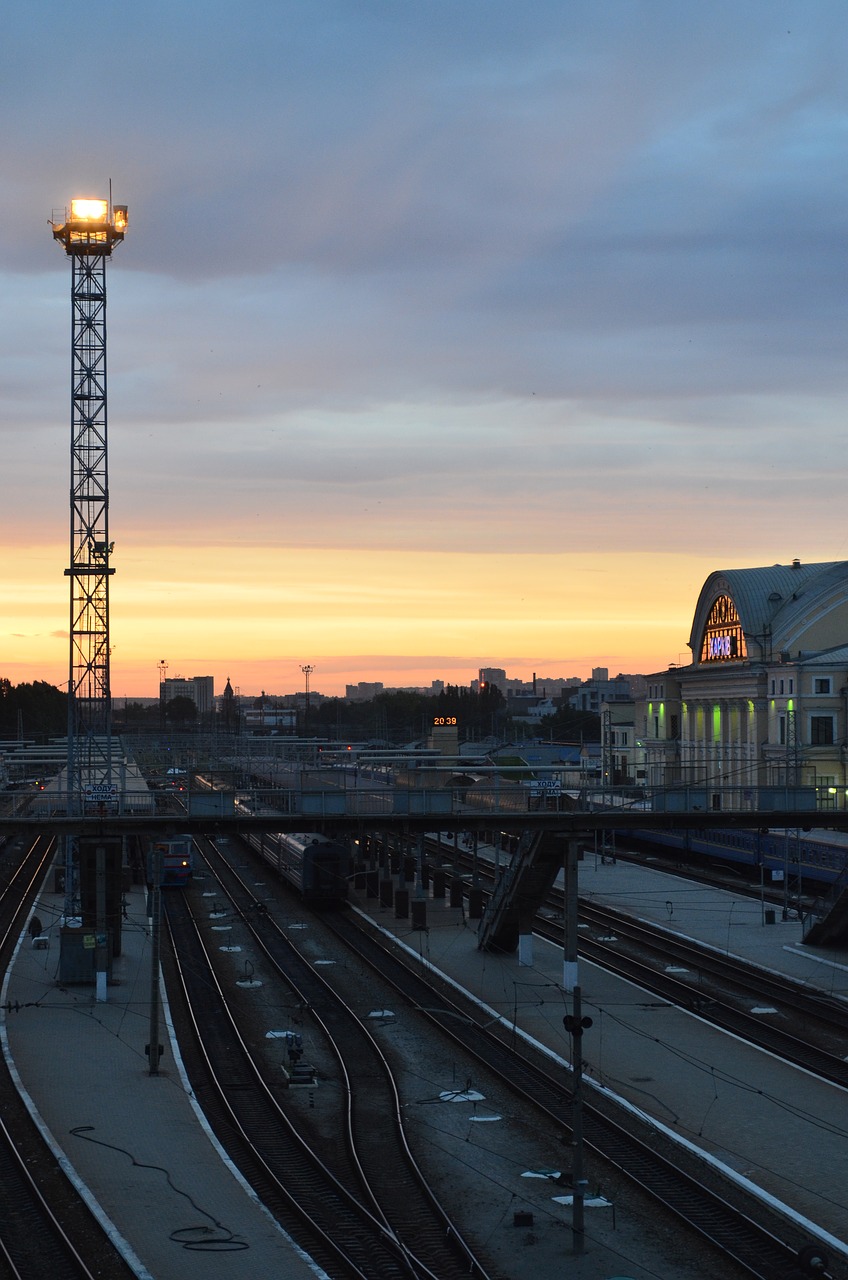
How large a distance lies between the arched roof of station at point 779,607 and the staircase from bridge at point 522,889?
166 ft

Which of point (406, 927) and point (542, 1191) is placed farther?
point (406, 927)

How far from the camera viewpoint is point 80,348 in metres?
56.2

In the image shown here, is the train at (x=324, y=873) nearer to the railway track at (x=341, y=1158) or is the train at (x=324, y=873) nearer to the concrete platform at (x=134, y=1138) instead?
the concrete platform at (x=134, y=1138)

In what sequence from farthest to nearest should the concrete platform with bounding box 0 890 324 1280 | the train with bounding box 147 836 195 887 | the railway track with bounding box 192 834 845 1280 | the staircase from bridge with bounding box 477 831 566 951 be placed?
the train with bounding box 147 836 195 887 < the staircase from bridge with bounding box 477 831 566 951 < the railway track with bounding box 192 834 845 1280 < the concrete platform with bounding box 0 890 324 1280

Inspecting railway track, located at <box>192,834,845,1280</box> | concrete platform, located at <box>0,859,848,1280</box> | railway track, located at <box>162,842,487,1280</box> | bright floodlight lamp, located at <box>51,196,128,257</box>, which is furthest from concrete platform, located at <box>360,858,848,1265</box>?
bright floodlight lamp, located at <box>51,196,128,257</box>

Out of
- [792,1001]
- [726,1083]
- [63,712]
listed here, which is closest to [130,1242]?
[726,1083]

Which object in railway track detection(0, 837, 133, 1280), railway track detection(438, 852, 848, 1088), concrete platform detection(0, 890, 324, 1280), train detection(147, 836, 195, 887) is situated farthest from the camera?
train detection(147, 836, 195, 887)

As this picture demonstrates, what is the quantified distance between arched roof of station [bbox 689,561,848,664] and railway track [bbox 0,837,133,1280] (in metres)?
71.4

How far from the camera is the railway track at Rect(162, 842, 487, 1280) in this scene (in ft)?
68.2

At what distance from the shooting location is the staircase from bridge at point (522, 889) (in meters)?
41.6

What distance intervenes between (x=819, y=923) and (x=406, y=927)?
16.0 meters

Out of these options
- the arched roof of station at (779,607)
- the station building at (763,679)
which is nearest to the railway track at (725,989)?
the station building at (763,679)

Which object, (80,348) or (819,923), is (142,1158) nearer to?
(819,923)

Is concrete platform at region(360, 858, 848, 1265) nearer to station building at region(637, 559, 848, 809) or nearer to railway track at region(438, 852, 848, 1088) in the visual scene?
railway track at region(438, 852, 848, 1088)
